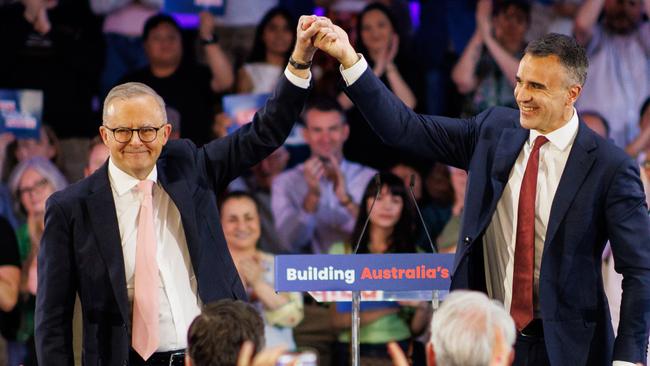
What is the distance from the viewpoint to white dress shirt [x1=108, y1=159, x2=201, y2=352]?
10.5 feet

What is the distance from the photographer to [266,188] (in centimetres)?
678

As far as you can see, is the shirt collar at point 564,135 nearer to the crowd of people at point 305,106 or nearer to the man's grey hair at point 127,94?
the man's grey hair at point 127,94

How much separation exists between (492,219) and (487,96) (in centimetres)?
358

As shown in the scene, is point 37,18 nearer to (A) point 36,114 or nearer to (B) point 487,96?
(A) point 36,114

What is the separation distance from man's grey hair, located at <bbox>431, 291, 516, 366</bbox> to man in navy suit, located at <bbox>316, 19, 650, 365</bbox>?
1.05m

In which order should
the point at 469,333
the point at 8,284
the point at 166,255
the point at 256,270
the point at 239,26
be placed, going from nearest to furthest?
the point at 469,333 < the point at 166,255 < the point at 8,284 < the point at 256,270 < the point at 239,26

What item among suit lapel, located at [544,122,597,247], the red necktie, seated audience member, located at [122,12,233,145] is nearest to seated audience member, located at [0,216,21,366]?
seated audience member, located at [122,12,233,145]

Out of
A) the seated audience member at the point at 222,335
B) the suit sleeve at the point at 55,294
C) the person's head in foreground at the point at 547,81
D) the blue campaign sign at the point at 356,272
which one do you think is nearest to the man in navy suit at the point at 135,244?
the suit sleeve at the point at 55,294

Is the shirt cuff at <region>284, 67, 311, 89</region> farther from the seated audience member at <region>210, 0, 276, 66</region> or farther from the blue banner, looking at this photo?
the blue banner

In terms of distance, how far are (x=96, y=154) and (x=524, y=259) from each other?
4.02 m

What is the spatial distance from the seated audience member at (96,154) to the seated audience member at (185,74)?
1.52 ft


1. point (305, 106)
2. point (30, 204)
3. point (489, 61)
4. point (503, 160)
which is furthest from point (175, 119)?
point (503, 160)

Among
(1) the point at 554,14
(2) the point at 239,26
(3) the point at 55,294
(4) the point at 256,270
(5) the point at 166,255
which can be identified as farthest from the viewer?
(1) the point at 554,14

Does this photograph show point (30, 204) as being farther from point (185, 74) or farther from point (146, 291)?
point (146, 291)
